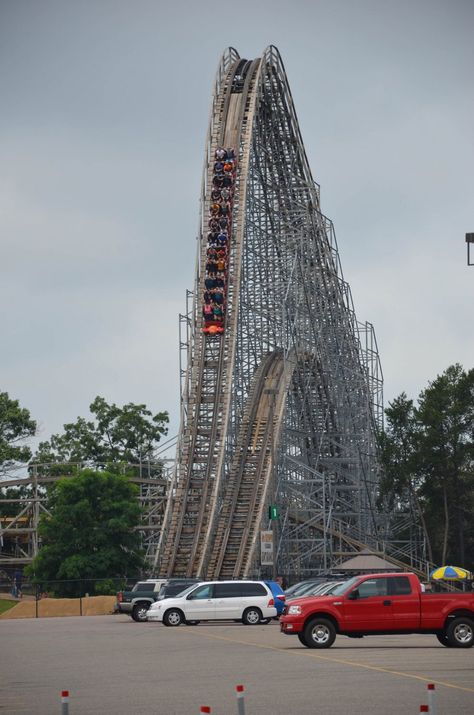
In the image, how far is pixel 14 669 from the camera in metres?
26.2

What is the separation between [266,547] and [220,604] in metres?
14.2

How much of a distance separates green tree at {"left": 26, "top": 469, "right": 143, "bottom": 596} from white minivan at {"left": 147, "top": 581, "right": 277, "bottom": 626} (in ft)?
85.3

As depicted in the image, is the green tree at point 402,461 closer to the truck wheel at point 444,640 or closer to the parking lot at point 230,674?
the parking lot at point 230,674

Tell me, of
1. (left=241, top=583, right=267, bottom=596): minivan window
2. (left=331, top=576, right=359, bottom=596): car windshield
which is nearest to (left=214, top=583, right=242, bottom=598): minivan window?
(left=241, top=583, right=267, bottom=596): minivan window

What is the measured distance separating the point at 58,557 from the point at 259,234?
22.0m

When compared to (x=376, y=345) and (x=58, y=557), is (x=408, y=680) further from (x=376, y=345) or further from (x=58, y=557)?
(x=376, y=345)

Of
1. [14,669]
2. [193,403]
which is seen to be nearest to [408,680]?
[14,669]

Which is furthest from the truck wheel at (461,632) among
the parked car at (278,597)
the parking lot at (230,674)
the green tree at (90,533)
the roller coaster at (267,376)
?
the green tree at (90,533)

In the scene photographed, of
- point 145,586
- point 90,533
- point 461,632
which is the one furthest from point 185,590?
point 90,533

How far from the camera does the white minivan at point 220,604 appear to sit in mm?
42312

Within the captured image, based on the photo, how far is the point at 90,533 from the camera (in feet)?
230

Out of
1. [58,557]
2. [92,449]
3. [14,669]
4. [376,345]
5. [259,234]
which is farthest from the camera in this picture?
[92,449]

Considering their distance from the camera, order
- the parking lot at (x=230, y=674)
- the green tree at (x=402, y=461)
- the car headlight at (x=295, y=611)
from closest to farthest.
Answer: the parking lot at (x=230, y=674) → the car headlight at (x=295, y=611) → the green tree at (x=402, y=461)

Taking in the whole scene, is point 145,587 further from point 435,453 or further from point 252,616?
point 435,453
